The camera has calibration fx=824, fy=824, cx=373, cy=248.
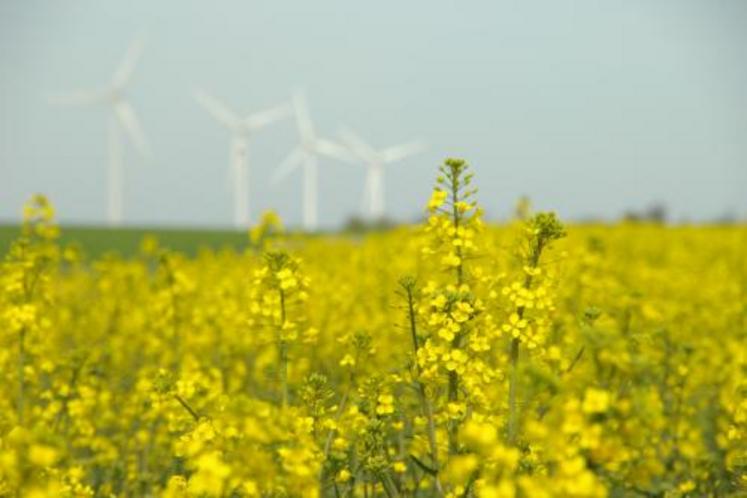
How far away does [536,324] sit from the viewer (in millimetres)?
4250

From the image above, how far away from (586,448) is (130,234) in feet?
158

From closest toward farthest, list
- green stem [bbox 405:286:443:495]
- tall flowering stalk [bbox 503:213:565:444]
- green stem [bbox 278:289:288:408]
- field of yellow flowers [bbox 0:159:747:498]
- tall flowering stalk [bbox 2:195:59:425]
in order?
field of yellow flowers [bbox 0:159:747:498] → green stem [bbox 405:286:443:495] → tall flowering stalk [bbox 503:213:565:444] → green stem [bbox 278:289:288:408] → tall flowering stalk [bbox 2:195:59:425]

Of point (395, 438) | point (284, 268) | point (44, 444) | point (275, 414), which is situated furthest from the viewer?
point (395, 438)

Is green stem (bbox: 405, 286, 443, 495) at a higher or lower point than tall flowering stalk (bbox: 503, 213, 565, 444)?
lower

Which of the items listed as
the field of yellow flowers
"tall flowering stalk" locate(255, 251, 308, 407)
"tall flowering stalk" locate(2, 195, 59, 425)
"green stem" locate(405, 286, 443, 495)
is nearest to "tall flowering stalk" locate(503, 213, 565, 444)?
the field of yellow flowers

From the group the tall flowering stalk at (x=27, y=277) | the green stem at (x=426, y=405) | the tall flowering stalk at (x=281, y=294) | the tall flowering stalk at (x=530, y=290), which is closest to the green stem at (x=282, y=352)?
the tall flowering stalk at (x=281, y=294)

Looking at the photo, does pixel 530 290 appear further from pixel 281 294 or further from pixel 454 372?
pixel 281 294

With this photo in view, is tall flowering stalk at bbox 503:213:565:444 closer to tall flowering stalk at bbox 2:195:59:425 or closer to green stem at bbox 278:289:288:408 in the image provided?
green stem at bbox 278:289:288:408

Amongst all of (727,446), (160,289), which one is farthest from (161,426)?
(727,446)

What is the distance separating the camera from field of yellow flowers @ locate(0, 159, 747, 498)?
2814 mm

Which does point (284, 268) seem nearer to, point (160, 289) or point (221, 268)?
point (160, 289)

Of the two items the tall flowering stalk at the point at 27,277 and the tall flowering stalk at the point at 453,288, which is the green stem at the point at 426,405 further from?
the tall flowering stalk at the point at 27,277

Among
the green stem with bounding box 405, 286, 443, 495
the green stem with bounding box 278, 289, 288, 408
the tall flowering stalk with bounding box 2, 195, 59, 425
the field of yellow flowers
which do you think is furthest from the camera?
the tall flowering stalk with bounding box 2, 195, 59, 425

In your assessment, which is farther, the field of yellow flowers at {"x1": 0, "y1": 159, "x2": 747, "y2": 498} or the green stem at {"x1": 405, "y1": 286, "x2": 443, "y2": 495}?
the green stem at {"x1": 405, "y1": 286, "x2": 443, "y2": 495}
